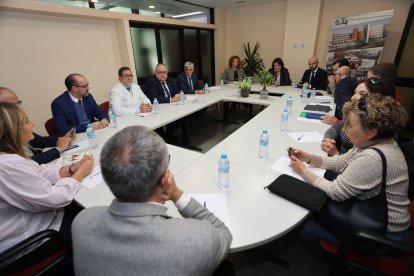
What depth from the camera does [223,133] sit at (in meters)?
4.40

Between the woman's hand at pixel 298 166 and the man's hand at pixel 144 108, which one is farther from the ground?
the man's hand at pixel 144 108

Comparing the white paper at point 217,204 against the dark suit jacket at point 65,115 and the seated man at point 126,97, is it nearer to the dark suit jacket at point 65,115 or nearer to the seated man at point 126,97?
the dark suit jacket at point 65,115

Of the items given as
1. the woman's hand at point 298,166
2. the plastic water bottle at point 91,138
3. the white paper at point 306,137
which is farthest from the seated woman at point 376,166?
the plastic water bottle at point 91,138

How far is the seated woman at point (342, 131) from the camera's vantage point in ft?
5.88

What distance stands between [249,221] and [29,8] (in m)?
3.87

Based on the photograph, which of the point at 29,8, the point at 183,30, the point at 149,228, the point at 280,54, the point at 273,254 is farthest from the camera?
the point at 280,54

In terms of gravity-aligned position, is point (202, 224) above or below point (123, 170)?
below

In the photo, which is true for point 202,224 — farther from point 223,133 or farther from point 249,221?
point 223,133

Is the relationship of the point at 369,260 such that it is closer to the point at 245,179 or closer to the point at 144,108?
the point at 245,179

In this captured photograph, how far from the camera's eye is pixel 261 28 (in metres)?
6.17

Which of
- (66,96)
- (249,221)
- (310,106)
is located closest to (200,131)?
(310,106)

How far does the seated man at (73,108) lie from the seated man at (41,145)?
330 mm

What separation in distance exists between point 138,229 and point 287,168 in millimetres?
1196

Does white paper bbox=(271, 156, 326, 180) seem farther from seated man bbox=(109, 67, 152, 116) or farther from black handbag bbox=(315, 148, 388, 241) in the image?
seated man bbox=(109, 67, 152, 116)
